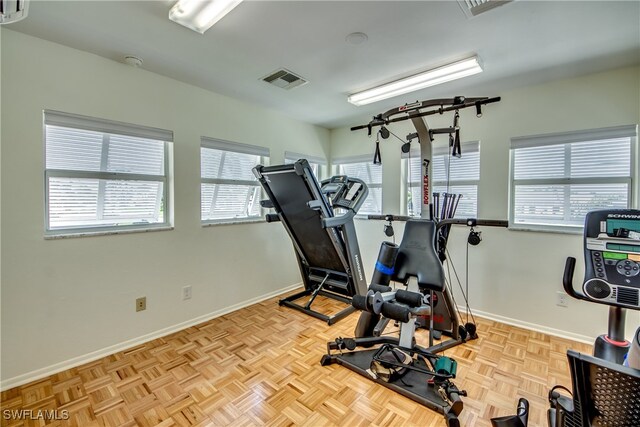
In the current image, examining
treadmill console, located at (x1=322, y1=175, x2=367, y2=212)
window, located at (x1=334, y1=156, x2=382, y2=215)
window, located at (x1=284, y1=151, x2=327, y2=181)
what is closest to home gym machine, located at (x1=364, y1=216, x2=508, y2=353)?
treadmill console, located at (x1=322, y1=175, x2=367, y2=212)

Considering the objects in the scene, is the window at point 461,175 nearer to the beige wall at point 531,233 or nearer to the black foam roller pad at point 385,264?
the beige wall at point 531,233

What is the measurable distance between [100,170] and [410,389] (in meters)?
2.93

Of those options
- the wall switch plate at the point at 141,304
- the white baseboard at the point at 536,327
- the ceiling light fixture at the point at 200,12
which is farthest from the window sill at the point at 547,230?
the wall switch plate at the point at 141,304

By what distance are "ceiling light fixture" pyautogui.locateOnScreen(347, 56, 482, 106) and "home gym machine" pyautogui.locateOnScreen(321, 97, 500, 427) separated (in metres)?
0.31

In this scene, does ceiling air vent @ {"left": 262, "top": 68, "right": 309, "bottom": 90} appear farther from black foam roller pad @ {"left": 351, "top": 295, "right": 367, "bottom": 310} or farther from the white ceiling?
black foam roller pad @ {"left": 351, "top": 295, "right": 367, "bottom": 310}

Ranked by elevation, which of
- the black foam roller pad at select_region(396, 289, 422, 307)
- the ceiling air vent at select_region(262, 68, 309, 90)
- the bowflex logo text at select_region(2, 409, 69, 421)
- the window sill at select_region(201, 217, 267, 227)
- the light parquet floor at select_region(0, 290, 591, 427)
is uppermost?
the ceiling air vent at select_region(262, 68, 309, 90)

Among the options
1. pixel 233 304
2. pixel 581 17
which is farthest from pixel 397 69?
pixel 233 304

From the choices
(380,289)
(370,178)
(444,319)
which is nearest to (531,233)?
(444,319)

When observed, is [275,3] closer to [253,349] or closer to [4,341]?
[253,349]

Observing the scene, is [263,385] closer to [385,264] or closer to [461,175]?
[385,264]

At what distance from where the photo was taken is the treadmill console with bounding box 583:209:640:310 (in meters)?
1.48

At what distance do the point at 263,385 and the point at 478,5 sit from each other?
2815 mm

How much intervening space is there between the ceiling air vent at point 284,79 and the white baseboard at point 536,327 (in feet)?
10.2

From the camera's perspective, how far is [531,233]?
281 centimetres
